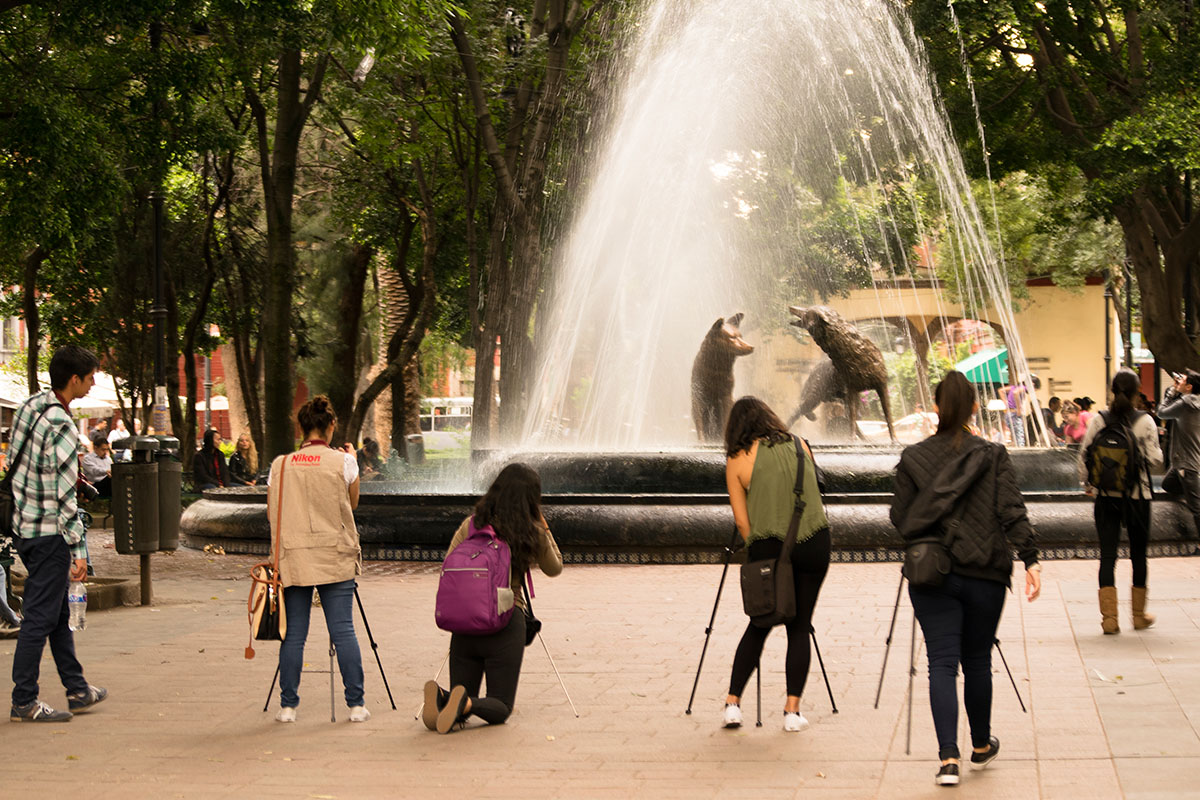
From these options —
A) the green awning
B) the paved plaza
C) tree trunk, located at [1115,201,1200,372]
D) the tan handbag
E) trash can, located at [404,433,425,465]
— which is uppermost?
tree trunk, located at [1115,201,1200,372]

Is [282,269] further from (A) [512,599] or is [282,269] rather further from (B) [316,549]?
(A) [512,599]

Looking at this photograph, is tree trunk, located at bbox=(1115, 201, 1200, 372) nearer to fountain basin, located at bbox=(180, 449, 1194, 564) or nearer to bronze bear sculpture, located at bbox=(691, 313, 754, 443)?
fountain basin, located at bbox=(180, 449, 1194, 564)

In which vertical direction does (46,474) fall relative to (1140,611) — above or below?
above

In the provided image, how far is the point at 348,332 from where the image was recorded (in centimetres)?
2886

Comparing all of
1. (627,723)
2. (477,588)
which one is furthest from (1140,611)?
(477,588)

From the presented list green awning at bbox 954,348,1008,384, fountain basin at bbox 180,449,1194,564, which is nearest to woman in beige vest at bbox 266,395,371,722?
fountain basin at bbox 180,449,1194,564

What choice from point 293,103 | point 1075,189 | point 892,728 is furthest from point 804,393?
point 1075,189

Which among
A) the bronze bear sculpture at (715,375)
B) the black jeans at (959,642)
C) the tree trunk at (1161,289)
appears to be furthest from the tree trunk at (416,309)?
the black jeans at (959,642)

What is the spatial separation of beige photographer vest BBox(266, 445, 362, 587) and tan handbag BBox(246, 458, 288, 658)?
29 mm

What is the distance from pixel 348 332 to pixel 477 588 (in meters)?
22.9

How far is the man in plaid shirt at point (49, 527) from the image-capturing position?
6.87 meters

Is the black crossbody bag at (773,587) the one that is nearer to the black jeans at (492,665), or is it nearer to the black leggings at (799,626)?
the black leggings at (799,626)

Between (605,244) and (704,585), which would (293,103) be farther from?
(704,585)

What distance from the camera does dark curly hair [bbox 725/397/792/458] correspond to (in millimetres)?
6457
